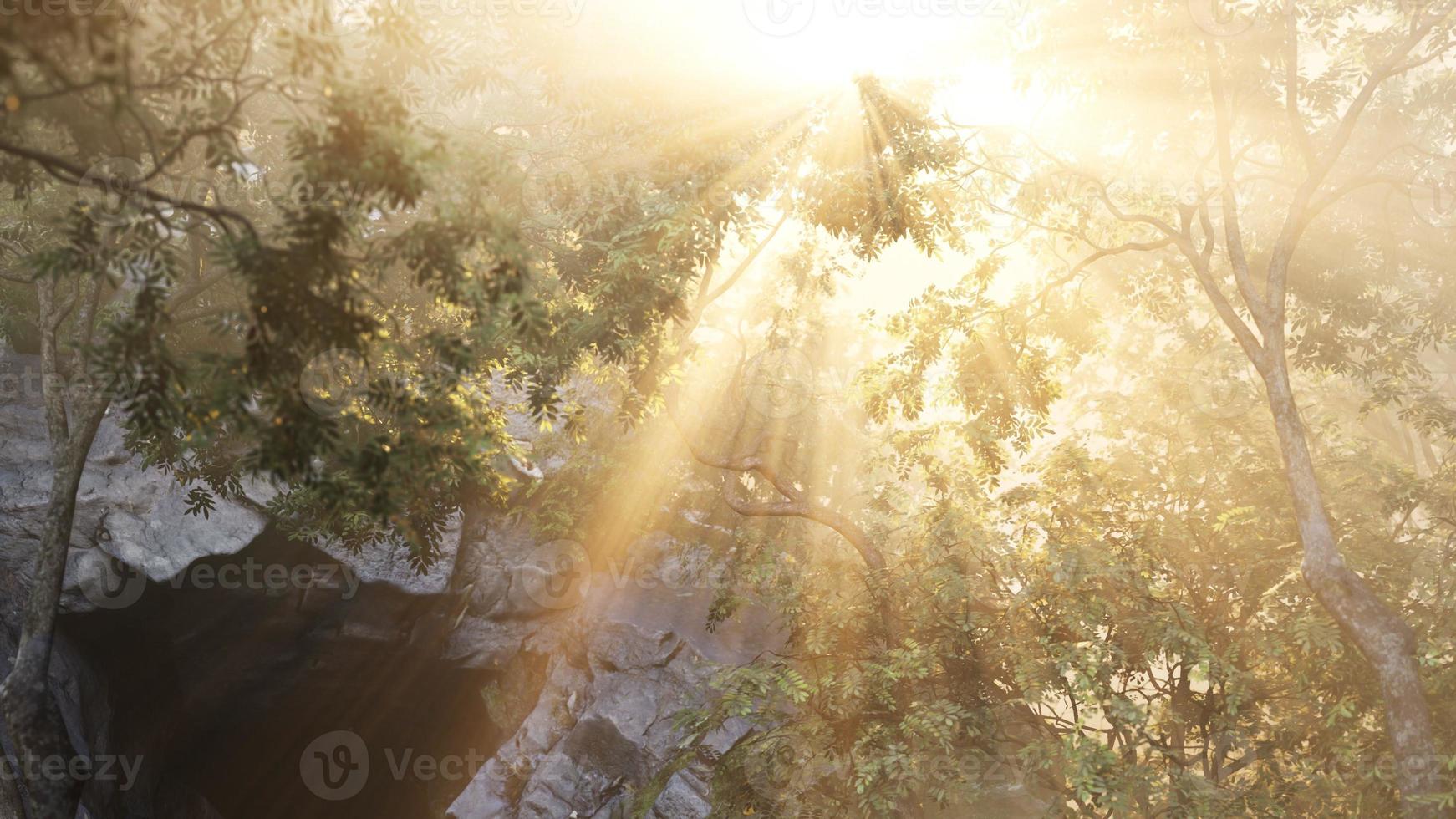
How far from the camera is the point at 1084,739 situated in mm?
7531

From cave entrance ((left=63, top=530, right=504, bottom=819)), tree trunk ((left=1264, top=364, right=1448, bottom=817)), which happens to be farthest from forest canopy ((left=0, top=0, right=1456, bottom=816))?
cave entrance ((left=63, top=530, right=504, bottom=819))

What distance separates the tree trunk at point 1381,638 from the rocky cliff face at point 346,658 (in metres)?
8.64

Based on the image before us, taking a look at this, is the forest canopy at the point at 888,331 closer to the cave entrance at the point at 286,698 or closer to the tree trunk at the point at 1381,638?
the tree trunk at the point at 1381,638

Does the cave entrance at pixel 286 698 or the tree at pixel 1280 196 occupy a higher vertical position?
the tree at pixel 1280 196

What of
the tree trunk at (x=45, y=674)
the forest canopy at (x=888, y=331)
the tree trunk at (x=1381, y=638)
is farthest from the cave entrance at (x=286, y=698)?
the tree trunk at (x=1381, y=638)

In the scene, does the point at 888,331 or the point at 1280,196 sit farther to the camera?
the point at 1280,196

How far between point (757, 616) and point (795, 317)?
6190 mm

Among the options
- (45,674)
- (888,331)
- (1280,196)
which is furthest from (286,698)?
(1280,196)

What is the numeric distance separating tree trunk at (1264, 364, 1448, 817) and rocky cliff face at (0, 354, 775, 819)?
8.64 meters

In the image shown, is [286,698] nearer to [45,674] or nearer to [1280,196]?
[45,674]

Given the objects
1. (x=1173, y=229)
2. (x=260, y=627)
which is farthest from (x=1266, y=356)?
(x=260, y=627)

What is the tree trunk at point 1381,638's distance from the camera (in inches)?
320

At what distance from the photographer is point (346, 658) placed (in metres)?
17.2

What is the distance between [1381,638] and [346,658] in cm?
1725
